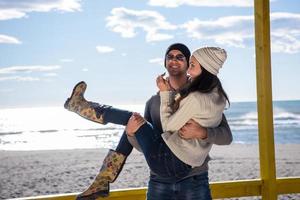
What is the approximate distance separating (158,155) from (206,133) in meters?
0.22

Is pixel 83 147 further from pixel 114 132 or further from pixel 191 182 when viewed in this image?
pixel 191 182

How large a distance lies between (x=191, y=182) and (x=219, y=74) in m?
0.48

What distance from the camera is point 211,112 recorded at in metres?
1.76

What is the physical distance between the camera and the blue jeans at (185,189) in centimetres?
185

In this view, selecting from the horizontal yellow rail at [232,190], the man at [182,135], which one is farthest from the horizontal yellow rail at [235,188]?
the man at [182,135]

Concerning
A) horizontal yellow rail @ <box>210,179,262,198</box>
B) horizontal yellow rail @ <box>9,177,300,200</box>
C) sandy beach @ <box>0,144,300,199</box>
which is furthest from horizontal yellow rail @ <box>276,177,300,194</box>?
sandy beach @ <box>0,144,300,199</box>

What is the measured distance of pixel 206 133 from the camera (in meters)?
1.76

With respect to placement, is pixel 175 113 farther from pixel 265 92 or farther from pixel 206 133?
pixel 265 92

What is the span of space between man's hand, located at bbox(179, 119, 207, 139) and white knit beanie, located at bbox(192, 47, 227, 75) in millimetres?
239

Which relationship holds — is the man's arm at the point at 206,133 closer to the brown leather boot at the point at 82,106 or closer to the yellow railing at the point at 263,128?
the brown leather boot at the point at 82,106

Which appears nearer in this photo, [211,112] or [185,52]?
[211,112]

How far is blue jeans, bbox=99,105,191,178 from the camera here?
1.79 m

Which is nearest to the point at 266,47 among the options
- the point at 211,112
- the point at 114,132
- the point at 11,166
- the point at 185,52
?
the point at 185,52

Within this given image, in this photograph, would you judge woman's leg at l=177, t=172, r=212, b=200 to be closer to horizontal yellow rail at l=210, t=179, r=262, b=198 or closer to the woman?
the woman
